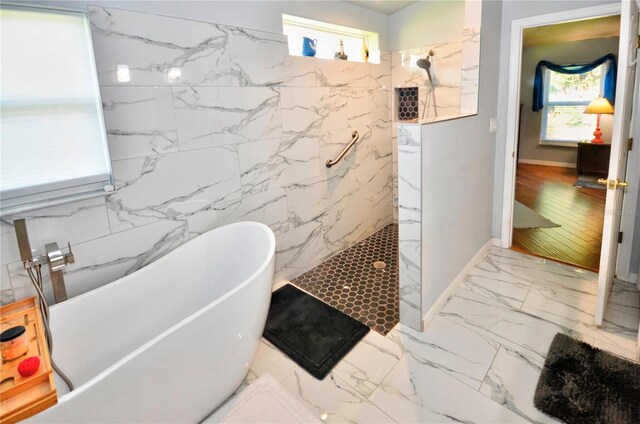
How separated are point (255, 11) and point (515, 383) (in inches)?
110

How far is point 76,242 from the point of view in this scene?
1.87 meters

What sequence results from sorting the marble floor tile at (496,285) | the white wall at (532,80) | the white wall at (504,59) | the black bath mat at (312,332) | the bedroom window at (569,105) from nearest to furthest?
the black bath mat at (312,332) → the marble floor tile at (496,285) → the white wall at (504,59) → the white wall at (532,80) → the bedroom window at (569,105)

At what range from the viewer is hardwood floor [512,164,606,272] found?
328 cm

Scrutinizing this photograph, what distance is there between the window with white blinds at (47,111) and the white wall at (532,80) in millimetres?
6960

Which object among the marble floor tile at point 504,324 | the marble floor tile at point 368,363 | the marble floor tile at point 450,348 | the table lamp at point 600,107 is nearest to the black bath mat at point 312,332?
the marble floor tile at point 368,363

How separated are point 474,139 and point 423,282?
1238mm

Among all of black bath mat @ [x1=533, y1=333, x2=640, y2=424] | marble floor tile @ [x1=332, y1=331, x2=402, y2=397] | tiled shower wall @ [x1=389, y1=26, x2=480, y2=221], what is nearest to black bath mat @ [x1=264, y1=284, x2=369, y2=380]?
marble floor tile @ [x1=332, y1=331, x2=402, y2=397]

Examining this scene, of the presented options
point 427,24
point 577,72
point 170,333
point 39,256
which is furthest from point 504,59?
point 577,72

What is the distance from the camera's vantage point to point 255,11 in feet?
8.02

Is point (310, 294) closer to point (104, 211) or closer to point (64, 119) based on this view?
point (104, 211)

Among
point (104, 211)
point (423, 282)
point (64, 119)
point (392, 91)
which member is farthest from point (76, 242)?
point (392, 91)

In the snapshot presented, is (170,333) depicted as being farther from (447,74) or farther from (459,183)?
(447,74)

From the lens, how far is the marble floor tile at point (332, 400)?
1.70 meters

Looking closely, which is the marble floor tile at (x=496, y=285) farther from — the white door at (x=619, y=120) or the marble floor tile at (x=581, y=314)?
the white door at (x=619, y=120)
